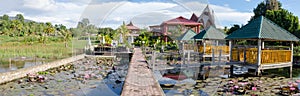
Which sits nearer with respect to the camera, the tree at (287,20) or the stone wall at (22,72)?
the stone wall at (22,72)

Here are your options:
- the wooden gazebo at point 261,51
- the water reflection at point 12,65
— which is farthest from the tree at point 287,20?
the water reflection at point 12,65

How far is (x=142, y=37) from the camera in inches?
884

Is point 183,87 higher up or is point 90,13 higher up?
point 90,13

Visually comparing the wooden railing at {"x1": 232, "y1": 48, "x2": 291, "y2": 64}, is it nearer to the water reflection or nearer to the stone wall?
the stone wall

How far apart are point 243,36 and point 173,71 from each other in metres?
3.02

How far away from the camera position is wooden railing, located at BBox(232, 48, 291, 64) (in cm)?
857

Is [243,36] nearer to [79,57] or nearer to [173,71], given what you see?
[173,71]

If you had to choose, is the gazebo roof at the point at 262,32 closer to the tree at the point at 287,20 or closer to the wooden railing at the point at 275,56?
the wooden railing at the point at 275,56

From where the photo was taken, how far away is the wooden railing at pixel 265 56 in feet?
28.1

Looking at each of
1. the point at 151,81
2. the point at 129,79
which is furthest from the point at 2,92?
the point at 151,81

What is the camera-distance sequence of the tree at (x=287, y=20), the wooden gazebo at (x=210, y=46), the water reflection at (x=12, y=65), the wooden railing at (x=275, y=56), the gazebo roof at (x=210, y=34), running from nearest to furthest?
the wooden railing at (x=275, y=56)
the water reflection at (x=12, y=65)
the wooden gazebo at (x=210, y=46)
the gazebo roof at (x=210, y=34)
the tree at (x=287, y=20)

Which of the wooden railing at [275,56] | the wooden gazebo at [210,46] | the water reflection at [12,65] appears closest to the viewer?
the wooden railing at [275,56]

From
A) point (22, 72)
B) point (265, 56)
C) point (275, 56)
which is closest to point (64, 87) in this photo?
point (22, 72)

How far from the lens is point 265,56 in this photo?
854cm
